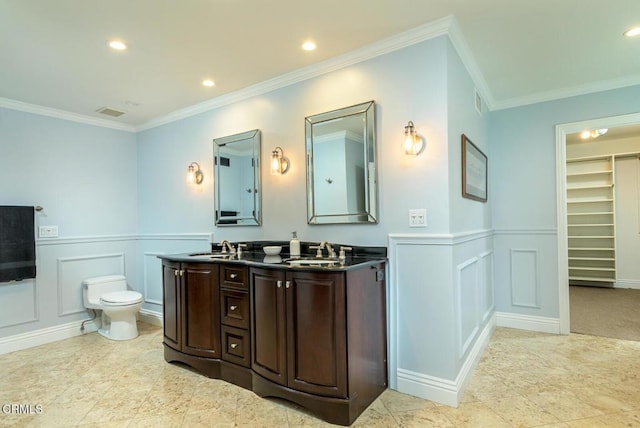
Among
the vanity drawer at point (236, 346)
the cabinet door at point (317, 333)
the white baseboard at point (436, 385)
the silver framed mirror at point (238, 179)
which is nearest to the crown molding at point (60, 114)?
the silver framed mirror at point (238, 179)

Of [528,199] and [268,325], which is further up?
[528,199]

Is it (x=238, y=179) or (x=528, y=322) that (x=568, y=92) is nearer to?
(x=528, y=322)

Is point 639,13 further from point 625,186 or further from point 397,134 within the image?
point 625,186

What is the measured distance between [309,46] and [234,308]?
6.61 ft

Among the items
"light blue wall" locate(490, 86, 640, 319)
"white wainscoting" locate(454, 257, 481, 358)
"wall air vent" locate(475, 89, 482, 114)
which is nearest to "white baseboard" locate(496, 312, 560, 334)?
"light blue wall" locate(490, 86, 640, 319)

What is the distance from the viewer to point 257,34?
2291mm

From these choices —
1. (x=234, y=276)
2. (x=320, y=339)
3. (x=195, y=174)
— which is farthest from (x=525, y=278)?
(x=195, y=174)

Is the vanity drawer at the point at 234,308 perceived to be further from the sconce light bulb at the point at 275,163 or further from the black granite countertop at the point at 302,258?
the sconce light bulb at the point at 275,163

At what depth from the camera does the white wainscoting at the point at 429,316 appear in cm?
219

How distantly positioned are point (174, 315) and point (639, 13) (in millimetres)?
4002

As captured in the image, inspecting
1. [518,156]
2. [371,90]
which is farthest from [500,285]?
[371,90]

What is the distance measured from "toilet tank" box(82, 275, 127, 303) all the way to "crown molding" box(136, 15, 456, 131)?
206 cm

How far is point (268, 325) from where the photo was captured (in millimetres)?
2211

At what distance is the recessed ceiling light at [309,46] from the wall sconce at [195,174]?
185 centimetres
